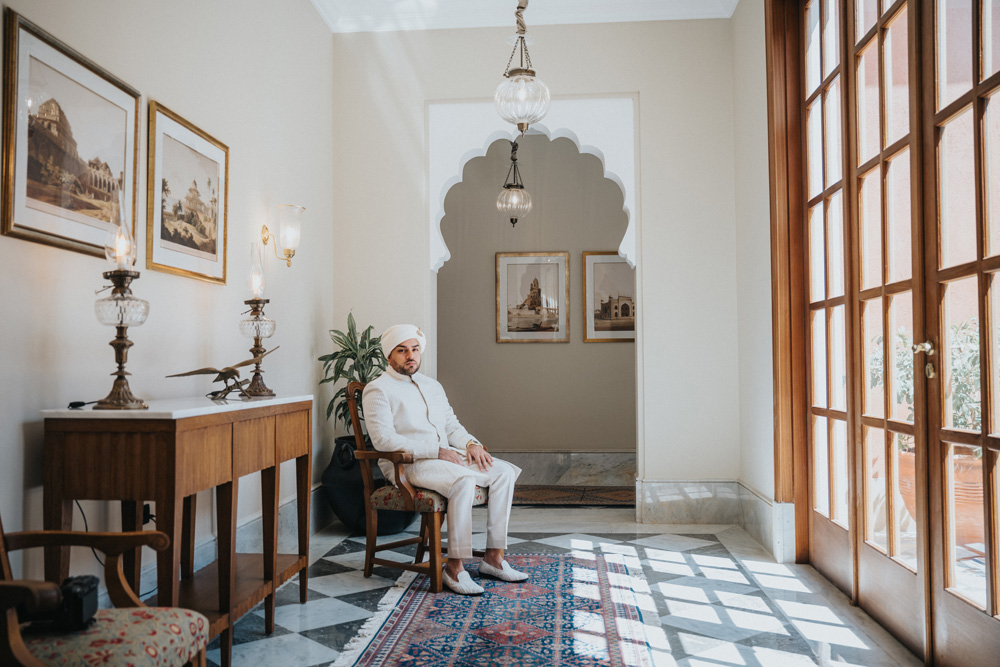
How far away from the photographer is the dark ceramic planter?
4.46 meters

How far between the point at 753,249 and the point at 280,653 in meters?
3.44

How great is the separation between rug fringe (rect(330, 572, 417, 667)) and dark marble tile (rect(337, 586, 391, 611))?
0.9 inches

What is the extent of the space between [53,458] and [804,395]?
3.46 meters

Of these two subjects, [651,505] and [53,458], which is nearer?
[53,458]

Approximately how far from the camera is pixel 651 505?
500cm

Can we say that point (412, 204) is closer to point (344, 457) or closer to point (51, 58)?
point (344, 457)

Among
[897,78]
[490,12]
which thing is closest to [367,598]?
[897,78]

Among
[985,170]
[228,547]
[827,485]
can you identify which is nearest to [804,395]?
[827,485]

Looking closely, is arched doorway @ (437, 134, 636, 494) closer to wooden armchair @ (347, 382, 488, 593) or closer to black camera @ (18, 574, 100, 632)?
wooden armchair @ (347, 382, 488, 593)

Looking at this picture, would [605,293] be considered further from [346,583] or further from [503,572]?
[346,583]

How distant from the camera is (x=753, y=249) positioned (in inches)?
178

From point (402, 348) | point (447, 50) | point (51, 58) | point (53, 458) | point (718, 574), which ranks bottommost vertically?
point (718, 574)

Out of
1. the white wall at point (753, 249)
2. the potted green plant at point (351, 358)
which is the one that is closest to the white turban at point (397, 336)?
the potted green plant at point (351, 358)

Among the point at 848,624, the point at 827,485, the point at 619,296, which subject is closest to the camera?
the point at 848,624
